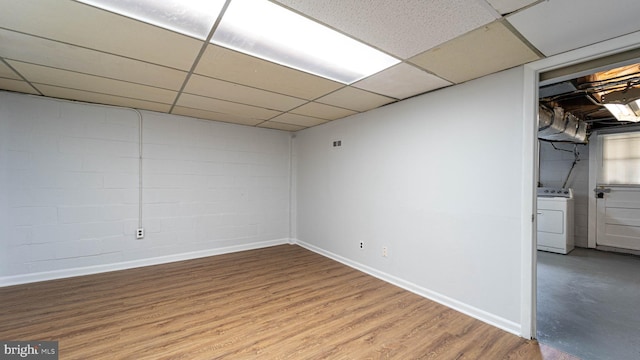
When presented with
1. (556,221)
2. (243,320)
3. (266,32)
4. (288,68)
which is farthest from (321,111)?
(556,221)

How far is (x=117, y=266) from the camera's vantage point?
11.7 ft

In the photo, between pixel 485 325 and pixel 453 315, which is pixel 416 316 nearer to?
pixel 453 315

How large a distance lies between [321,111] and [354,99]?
69 cm

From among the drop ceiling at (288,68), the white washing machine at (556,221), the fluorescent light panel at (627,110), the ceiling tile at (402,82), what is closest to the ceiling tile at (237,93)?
the drop ceiling at (288,68)

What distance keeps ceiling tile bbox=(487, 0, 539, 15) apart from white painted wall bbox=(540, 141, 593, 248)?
555 centimetres

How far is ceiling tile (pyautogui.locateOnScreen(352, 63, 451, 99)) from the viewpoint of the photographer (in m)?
2.31

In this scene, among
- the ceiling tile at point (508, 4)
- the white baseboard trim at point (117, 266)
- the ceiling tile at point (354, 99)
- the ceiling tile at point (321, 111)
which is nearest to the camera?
the ceiling tile at point (508, 4)

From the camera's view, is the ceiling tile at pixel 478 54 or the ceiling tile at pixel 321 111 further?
the ceiling tile at pixel 321 111

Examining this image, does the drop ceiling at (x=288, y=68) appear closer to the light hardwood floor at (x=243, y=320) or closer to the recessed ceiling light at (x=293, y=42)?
the recessed ceiling light at (x=293, y=42)

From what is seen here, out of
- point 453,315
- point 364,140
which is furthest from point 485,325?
point 364,140

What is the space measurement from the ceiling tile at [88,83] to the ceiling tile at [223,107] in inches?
7.2

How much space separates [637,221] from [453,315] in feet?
15.8

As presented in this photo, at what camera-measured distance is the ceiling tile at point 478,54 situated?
5.69ft

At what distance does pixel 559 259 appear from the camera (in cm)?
431
